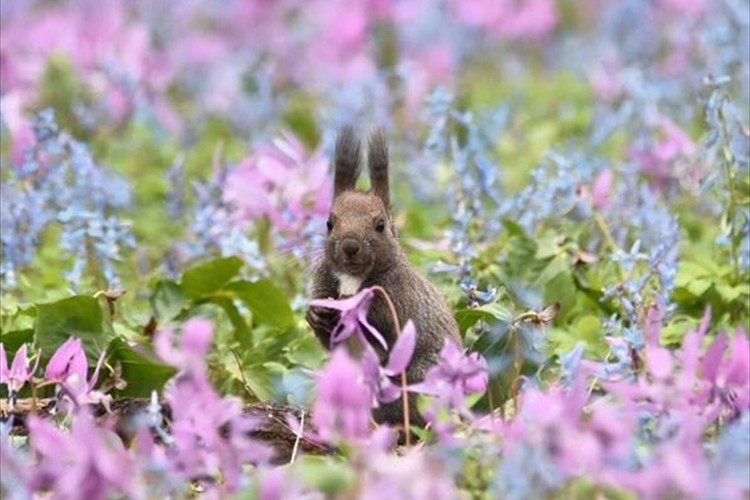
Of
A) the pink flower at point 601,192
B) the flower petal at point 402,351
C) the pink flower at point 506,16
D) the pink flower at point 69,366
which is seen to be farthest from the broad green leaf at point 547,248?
the pink flower at point 506,16

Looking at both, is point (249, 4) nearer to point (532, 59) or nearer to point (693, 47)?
point (532, 59)

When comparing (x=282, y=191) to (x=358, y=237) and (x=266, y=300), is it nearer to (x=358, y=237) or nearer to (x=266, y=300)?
(x=266, y=300)

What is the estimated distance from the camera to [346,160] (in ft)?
13.1

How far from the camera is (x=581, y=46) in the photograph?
8.97m

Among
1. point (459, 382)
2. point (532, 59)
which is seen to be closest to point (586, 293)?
point (459, 382)

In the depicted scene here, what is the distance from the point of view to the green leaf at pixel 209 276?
4.51 metres

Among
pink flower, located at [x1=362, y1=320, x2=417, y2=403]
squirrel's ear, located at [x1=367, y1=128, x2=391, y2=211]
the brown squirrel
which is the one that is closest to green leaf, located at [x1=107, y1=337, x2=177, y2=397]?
the brown squirrel

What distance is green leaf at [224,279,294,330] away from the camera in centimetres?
452

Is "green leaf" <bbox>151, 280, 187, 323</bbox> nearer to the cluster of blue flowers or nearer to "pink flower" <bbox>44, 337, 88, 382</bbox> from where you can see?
the cluster of blue flowers

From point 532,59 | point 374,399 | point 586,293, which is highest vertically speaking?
point 374,399

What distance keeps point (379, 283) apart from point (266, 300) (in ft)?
2.63

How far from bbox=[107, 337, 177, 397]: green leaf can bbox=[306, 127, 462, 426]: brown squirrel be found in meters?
0.33

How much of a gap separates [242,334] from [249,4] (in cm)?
439

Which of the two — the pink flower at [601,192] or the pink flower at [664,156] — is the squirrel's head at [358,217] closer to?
the pink flower at [601,192]
